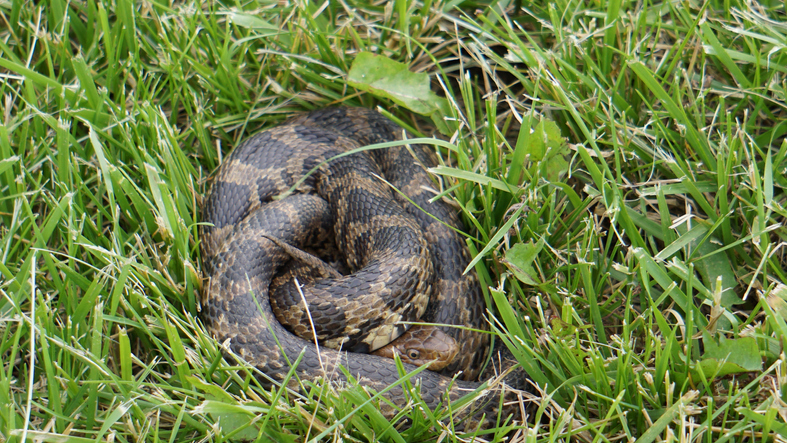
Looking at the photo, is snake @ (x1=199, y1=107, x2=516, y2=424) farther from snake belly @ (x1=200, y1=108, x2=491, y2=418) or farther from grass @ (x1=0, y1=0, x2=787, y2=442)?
grass @ (x1=0, y1=0, x2=787, y2=442)

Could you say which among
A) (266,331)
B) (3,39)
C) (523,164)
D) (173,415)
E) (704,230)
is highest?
(3,39)

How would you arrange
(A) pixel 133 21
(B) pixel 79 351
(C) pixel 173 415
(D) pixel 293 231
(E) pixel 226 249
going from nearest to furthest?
1. (B) pixel 79 351
2. (C) pixel 173 415
3. (E) pixel 226 249
4. (D) pixel 293 231
5. (A) pixel 133 21

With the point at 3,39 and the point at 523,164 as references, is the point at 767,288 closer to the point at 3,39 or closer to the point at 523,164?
the point at 523,164

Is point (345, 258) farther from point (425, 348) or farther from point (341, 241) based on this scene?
point (425, 348)

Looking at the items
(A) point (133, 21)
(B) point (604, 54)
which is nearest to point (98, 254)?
(A) point (133, 21)

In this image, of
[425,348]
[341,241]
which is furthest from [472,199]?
[341,241]

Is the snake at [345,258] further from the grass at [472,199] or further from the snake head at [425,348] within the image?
the grass at [472,199]

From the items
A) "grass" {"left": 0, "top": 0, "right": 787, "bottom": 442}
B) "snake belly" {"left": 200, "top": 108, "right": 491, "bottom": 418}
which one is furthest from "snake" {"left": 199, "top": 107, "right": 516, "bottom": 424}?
"grass" {"left": 0, "top": 0, "right": 787, "bottom": 442}

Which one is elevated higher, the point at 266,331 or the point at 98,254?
the point at 98,254

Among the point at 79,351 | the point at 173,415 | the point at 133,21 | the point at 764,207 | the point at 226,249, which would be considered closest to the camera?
the point at 79,351
